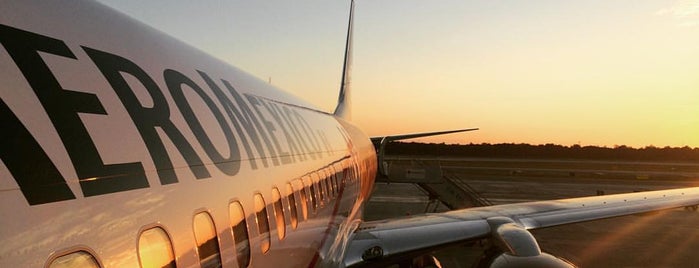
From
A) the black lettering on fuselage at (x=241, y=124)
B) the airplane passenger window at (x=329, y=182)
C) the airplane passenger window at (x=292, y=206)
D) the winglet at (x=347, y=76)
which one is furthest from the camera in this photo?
the winglet at (x=347, y=76)

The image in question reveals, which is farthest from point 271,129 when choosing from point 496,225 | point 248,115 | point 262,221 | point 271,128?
point 496,225

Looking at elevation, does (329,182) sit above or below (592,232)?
above

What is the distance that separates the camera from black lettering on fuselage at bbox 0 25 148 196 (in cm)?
233

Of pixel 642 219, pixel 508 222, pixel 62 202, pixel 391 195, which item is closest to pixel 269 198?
pixel 62 202

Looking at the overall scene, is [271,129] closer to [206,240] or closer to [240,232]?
[240,232]

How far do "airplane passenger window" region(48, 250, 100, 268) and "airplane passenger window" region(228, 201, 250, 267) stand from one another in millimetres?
1518

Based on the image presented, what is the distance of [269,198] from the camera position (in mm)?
4867

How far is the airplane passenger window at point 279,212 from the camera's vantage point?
5.03 metres

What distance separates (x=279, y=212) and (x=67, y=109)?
9.59 feet

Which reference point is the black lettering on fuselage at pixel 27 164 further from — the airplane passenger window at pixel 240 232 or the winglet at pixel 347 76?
the winglet at pixel 347 76

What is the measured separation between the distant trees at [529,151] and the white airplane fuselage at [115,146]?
104 meters

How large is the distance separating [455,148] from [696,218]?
101602 millimetres

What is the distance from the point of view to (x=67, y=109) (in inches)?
96.0

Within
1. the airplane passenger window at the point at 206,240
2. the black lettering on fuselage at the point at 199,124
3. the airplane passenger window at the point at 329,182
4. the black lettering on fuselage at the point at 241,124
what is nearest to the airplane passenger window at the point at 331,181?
the airplane passenger window at the point at 329,182
